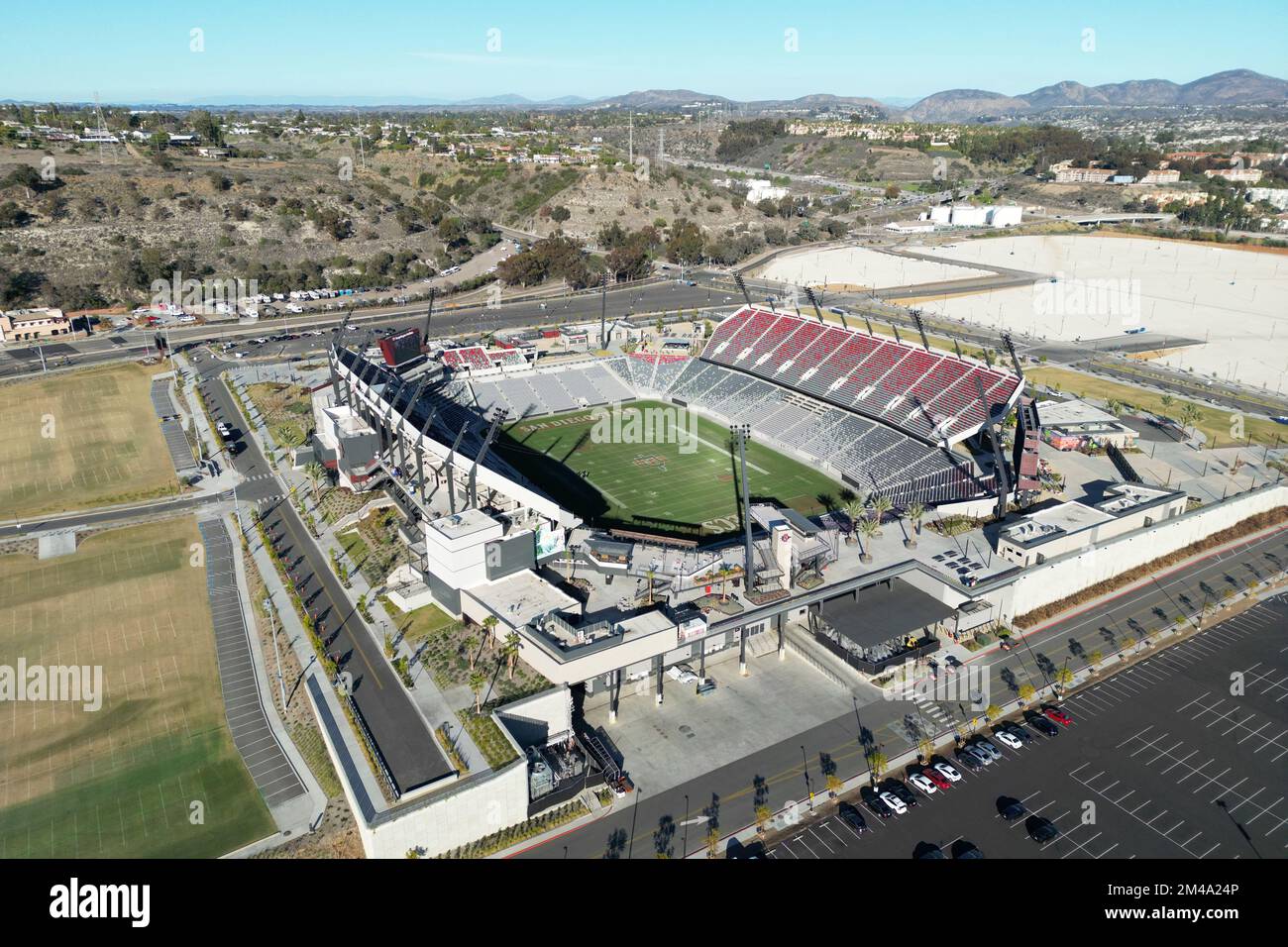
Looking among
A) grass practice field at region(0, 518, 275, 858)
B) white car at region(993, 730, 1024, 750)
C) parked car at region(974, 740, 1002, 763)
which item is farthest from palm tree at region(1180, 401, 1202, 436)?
grass practice field at region(0, 518, 275, 858)

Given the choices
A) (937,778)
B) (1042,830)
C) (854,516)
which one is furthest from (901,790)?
(854,516)

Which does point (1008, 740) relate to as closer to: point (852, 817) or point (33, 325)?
point (852, 817)

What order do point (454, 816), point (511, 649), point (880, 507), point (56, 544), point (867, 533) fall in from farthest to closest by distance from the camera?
point (56, 544) < point (880, 507) < point (867, 533) < point (511, 649) < point (454, 816)

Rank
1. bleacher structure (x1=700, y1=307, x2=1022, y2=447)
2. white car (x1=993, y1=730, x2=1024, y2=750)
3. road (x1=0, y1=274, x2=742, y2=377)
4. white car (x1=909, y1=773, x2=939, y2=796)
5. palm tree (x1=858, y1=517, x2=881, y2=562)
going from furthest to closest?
road (x1=0, y1=274, x2=742, y2=377), bleacher structure (x1=700, y1=307, x2=1022, y2=447), palm tree (x1=858, y1=517, x2=881, y2=562), white car (x1=993, y1=730, x2=1024, y2=750), white car (x1=909, y1=773, x2=939, y2=796)

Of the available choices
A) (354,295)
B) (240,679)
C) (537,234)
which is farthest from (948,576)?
(537,234)

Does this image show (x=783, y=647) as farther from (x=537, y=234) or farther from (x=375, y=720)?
(x=537, y=234)

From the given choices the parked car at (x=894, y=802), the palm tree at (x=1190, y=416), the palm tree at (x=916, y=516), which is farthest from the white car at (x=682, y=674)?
the palm tree at (x=1190, y=416)

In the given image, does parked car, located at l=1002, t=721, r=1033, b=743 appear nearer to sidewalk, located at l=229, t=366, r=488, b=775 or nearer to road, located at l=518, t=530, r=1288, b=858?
road, located at l=518, t=530, r=1288, b=858

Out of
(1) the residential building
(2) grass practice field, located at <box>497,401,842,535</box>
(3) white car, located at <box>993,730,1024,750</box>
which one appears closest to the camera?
(3) white car, located at <box>993,730,1024,750</box>

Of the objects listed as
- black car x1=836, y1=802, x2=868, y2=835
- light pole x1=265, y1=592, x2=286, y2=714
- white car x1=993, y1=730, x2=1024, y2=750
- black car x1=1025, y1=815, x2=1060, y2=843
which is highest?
light pole x1=265, y1=592, x2=286, y2=714
